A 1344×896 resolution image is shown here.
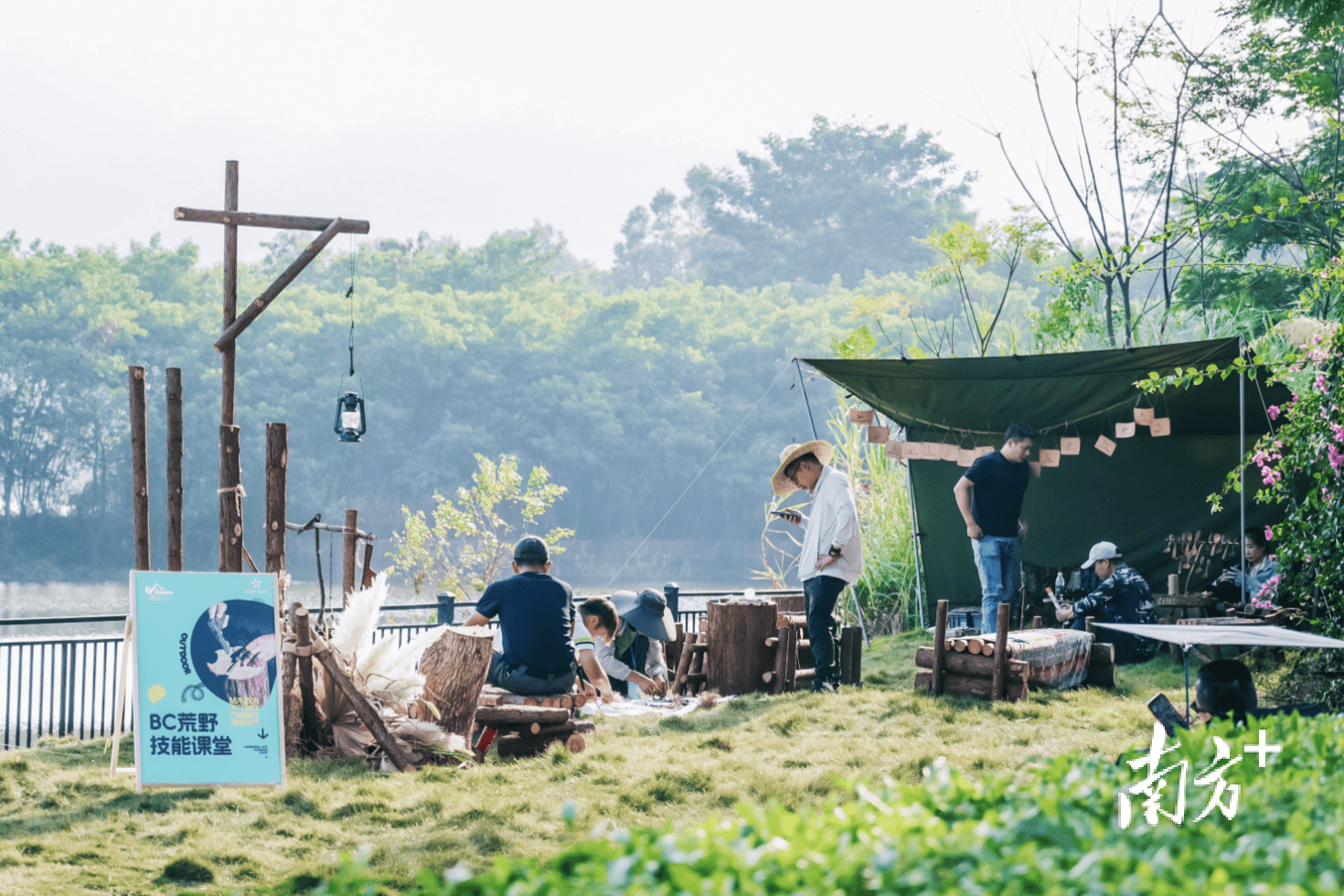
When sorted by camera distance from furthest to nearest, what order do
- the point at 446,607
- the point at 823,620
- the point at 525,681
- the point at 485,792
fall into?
the point at 446,607 < the point at 823,620 < the point at 525,681 < the point at 485,792

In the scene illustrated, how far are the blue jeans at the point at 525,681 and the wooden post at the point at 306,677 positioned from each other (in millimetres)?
913

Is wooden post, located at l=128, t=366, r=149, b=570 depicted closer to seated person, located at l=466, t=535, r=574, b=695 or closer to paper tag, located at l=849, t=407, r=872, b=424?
seated person, located at l=466, t=535, r=574, b=695

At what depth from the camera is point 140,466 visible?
6.03 metres

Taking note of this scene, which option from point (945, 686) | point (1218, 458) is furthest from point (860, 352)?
point (945, 686)

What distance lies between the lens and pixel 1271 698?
6.09 m

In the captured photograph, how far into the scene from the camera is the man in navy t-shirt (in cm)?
752

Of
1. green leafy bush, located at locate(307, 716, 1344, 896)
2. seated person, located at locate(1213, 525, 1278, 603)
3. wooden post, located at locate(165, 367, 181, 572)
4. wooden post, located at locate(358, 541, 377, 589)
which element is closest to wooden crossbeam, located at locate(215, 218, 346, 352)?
wooden post, located at locate(165, 367, 181, 572)

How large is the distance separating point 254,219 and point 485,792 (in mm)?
3866

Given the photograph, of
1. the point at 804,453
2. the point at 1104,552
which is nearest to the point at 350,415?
the point at 804,453

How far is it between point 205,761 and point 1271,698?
538 cm

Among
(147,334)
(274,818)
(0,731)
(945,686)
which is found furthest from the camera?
(147,334)

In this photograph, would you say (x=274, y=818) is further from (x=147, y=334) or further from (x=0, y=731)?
(x=147, y=334)

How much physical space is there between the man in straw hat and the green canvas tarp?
1537mm

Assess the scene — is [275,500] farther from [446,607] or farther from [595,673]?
[446,607]
